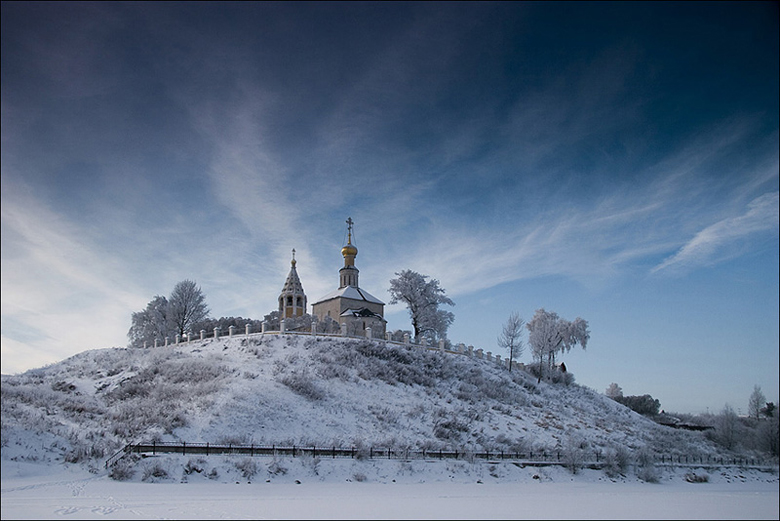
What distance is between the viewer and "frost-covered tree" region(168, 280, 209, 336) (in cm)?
5753

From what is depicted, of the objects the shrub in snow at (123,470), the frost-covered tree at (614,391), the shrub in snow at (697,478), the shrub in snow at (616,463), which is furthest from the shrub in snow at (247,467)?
the frost-covered tree at (614,391)

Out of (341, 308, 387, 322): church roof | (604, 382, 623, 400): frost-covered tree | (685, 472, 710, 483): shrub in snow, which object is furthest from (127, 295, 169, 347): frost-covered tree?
(604, 382, 623, 400): frost-covered tree

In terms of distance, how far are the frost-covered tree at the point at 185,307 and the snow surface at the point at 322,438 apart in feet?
32.7

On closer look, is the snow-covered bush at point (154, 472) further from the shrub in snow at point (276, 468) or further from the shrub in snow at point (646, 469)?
the shrub in snow at point (646, 469)

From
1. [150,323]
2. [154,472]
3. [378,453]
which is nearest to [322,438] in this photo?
[378,453]

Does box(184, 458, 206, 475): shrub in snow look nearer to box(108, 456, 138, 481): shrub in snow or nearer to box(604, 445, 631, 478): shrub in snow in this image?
box(108, 456, 138, 481): shrub in snow

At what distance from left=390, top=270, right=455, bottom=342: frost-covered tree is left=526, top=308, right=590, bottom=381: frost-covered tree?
1005cm

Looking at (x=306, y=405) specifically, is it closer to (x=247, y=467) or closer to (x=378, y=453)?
(x=378, y=453)

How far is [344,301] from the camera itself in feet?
211

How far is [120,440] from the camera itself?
2277cm

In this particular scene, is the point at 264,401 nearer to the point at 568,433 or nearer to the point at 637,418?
the point at 568,433

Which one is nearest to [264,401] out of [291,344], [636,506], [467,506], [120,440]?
[120,440]

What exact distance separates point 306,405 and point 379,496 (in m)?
14.1

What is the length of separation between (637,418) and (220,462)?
4471cm
